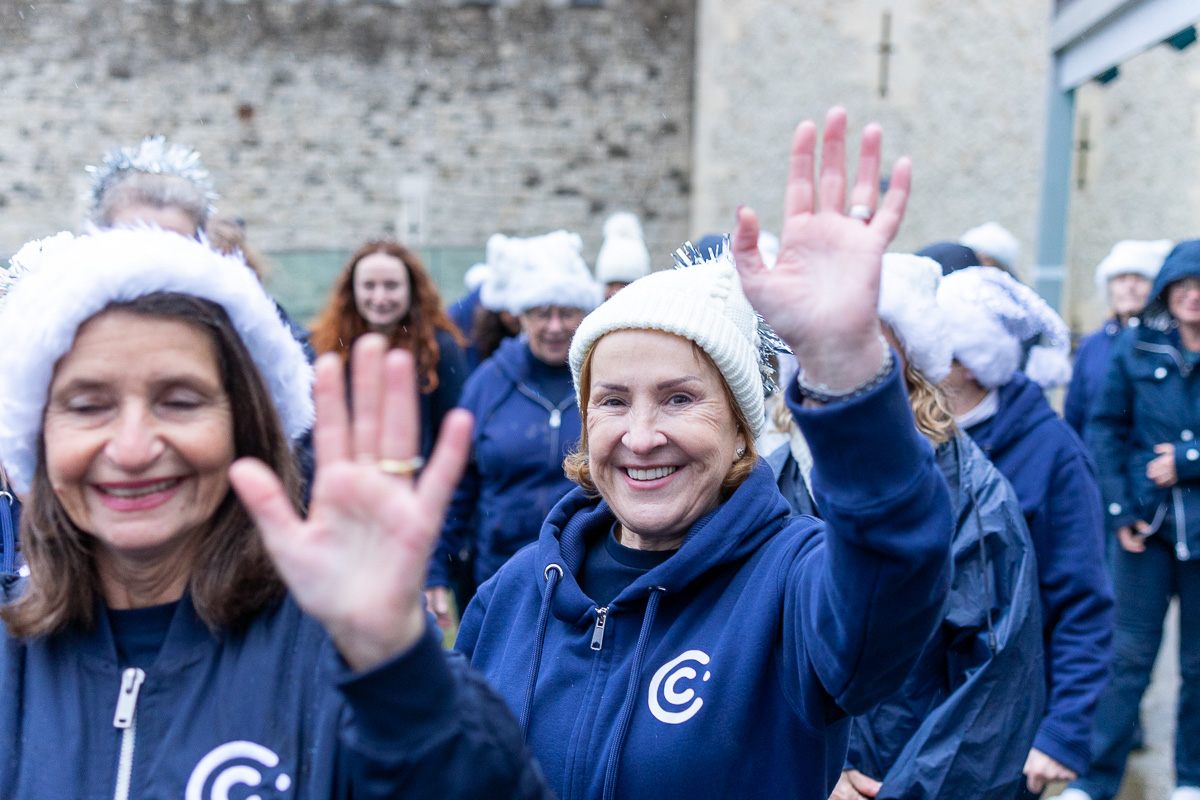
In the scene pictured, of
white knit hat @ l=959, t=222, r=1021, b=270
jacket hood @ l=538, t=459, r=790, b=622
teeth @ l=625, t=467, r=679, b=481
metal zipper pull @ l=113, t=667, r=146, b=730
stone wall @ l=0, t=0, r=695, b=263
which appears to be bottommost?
metal zipper pull @ l=113, t=667, r=146, b=730

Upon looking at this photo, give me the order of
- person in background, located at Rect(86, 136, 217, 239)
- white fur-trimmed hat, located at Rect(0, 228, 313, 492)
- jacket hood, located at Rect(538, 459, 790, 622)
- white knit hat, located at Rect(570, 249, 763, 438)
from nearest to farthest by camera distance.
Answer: white fur-trimmed hat, located at Rect(0, 228, 313, 492) → jacket hood, located at Rect(538, 459, 790, 622) → white knit hat, located at Rect(570, 249, 763, 438) → person in background, located at Rect(86, 136, 217, 239)

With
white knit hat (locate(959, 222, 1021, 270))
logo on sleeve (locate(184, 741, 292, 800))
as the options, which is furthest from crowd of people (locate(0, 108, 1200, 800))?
white knit hat (locate(959, 222, 1021, 270))

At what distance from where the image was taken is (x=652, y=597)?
1.84m

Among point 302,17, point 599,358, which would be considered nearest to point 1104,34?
point 599,358

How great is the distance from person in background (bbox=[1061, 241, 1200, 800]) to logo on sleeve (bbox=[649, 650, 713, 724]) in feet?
9.98

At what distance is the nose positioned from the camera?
4.73 feet

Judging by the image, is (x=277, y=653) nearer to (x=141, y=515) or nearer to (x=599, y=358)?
(x=141, y=515)

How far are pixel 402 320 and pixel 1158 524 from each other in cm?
323

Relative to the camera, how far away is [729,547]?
1.83 metres

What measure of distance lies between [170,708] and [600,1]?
562 inches

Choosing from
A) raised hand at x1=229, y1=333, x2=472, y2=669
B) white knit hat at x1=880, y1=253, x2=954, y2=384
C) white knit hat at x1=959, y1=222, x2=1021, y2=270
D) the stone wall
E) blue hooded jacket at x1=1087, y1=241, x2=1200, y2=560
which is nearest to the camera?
raised hand at x1=229, y1=333, x2=472, y2=669

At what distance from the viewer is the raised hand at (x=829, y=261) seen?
4.43ft

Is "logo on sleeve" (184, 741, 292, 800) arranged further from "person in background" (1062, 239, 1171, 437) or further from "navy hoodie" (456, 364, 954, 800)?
"person in background" (1062, 239, 1171, 437)

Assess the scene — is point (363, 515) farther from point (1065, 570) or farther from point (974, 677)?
point (1065, 570)
